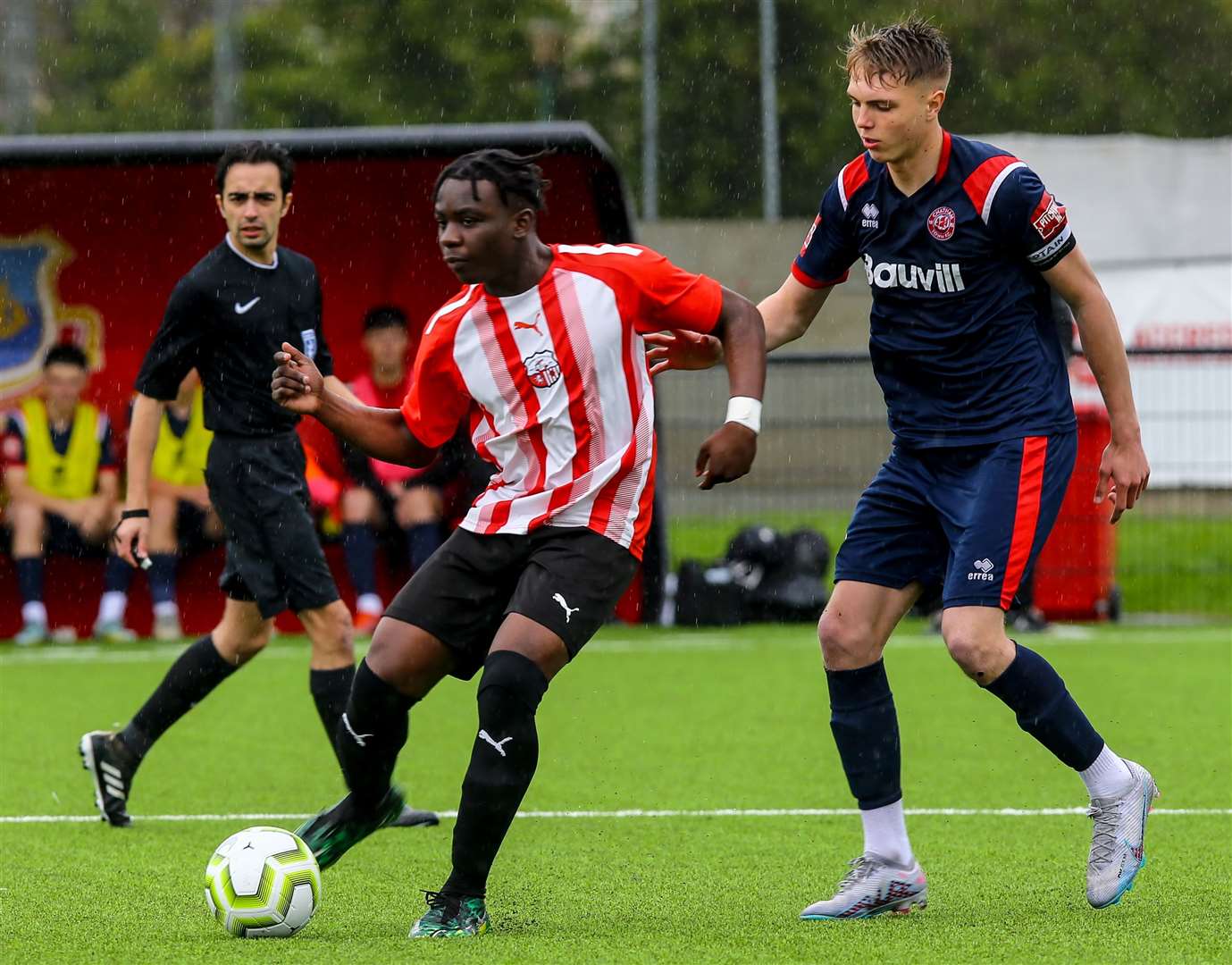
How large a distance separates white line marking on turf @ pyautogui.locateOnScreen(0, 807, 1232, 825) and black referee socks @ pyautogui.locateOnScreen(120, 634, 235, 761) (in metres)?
0.32

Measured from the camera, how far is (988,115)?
3061 cm

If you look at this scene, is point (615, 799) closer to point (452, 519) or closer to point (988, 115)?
point (452, 519)

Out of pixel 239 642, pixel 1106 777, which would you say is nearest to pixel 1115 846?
pixel 1106 777

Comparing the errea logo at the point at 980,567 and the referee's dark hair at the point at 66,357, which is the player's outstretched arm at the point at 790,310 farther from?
the referee's dark hair at the point at 66,357

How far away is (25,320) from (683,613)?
5080mm

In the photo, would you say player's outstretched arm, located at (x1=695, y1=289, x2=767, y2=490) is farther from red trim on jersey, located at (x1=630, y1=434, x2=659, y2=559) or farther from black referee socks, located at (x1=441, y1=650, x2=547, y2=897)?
black referee socks, located at (x1=441, y1=650, x2=547, y2=897)

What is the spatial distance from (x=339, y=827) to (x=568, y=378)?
4.52ft

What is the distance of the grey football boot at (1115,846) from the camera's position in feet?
16.1

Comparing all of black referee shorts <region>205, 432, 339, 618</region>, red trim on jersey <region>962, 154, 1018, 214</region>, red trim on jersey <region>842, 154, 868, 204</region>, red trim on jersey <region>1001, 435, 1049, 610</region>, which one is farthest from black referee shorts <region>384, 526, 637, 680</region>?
black referee shorts <region>205, 432, 339, 618</region>

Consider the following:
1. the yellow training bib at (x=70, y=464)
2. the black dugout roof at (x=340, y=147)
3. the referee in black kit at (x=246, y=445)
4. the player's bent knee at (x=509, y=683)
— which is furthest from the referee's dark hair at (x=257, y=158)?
the yellow training bib at (x=70, y=464)

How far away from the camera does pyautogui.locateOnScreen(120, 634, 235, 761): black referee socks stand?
22.2ft

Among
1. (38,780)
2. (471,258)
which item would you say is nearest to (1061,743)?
(471,258)

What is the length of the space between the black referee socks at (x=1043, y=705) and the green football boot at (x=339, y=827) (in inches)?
65.2

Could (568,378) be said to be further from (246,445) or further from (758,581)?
(758,581)
